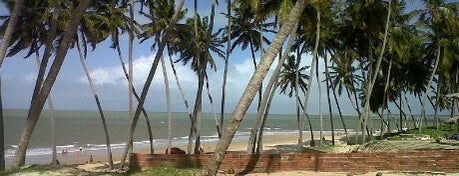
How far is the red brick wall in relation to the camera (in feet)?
44.4

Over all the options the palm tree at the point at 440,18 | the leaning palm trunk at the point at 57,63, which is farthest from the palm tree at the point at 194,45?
the palm tree at the point at 440,18

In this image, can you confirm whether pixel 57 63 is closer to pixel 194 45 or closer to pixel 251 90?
pixel 251 90

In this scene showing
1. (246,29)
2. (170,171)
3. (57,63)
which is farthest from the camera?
(246,29)

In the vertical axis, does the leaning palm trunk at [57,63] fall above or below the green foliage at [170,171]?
above

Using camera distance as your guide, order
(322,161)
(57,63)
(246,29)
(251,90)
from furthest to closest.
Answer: (246,29)
(57,63)
(322,161)
(251,90)

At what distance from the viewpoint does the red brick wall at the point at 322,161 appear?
13.5 metres

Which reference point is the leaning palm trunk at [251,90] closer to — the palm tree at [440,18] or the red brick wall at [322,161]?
the red brick wall at [322,161]

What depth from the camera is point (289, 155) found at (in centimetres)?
1442

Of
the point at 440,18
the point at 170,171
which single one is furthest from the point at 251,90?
the point at 440,18

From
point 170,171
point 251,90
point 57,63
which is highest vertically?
point 57,63

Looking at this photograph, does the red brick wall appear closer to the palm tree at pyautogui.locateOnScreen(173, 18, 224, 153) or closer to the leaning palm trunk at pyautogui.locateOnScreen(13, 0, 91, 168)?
the leaning palm trunk at pyautogui.locateOnScreen(13, 0, 91, 168)

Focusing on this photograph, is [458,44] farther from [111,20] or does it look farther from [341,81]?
[111,20]

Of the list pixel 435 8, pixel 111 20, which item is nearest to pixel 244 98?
pixel 111 20

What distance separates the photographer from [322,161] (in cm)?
1420
